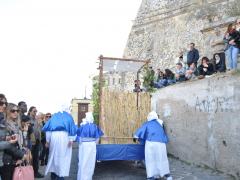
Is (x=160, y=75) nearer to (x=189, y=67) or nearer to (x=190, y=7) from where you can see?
(x=189, y=67)

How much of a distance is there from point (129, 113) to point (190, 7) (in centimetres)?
1869

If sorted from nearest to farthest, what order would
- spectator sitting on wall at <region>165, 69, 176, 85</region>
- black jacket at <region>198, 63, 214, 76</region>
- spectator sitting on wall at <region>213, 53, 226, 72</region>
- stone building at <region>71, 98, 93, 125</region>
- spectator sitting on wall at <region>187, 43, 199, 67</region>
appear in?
spectator sitting on wall at <region>213, 53, 226, 72</region>
black jacket at <region>198, 63, 214, 76</region>
spectator sitting on wall at <region>187, 43, 199, 67</region>
spectator sitting on wall at <region>165, 69, 176, 85</region>
stone building at <region>71, 98, 93, 125</region>

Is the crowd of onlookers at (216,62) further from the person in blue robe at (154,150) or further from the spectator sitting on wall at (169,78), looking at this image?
the person in blue robe at (154,150)

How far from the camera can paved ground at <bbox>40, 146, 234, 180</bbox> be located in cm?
876

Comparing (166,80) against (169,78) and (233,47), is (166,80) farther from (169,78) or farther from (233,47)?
(233,47)

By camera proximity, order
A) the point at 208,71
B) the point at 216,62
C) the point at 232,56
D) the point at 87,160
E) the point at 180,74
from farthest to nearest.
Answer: the point at 180,74
the point at 216,62
the point at 208,71
the point at 232,56
the point at 87,160

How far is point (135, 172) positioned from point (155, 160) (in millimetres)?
1173

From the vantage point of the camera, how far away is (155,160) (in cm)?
871

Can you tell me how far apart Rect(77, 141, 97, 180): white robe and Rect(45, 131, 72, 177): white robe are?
1.34 ft

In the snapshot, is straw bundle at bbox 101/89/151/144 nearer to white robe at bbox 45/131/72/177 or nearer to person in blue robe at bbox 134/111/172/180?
person in blue robe at bbox 134/111/172/180

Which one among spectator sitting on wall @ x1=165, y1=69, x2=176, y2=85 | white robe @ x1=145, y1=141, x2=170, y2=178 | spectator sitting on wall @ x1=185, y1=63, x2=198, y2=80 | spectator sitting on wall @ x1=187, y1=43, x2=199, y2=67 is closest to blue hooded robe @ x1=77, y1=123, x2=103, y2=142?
white robe @ x1=145, y1=141, x2=170, y2=178

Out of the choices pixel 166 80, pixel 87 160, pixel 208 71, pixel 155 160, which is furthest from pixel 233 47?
pixel 87 160

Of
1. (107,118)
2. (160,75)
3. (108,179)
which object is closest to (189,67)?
(160,75)

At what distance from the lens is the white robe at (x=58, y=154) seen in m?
8.32
